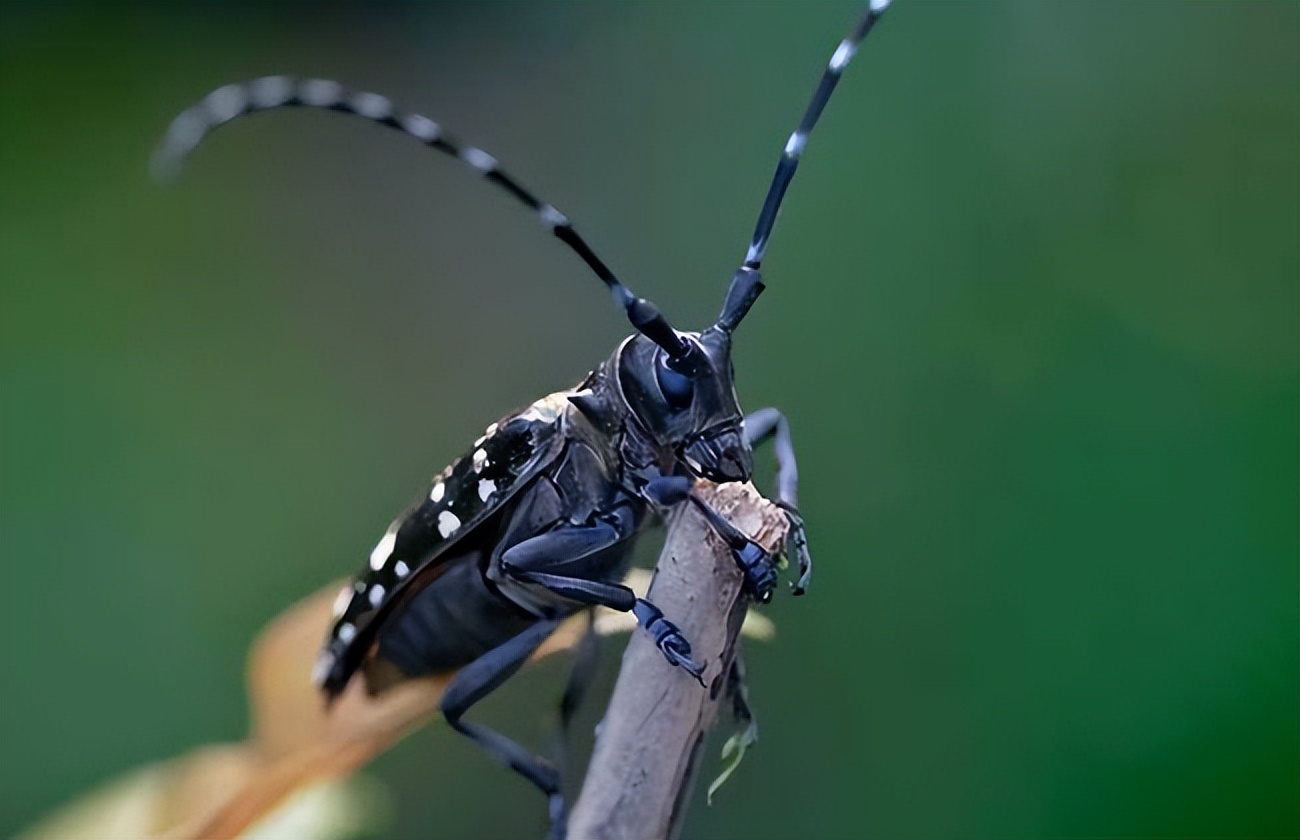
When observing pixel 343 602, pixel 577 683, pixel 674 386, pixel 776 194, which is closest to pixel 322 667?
pixel 343 602

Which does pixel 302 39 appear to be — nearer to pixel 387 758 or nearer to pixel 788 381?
pixel 788 381

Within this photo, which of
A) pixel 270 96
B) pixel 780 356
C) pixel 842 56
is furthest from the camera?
pixel 780 356

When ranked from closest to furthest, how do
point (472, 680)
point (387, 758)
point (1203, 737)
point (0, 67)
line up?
point (472, 680)
point (1203, 737)
point (387, 758)
point (0, 67)

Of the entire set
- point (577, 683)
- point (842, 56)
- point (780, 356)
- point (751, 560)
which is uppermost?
point (842, 56)

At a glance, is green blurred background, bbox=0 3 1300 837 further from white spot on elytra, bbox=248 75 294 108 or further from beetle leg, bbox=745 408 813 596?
white spot on elytra, bbox=248 75 294 108

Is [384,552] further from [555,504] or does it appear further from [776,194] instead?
[776,194]

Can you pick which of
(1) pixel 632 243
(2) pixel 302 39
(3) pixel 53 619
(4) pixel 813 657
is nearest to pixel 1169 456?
(4) pixel 813 657

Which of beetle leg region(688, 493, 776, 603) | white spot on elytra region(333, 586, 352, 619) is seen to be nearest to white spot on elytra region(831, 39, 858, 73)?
beetle leg region(688, 493, 776, 603)
